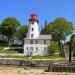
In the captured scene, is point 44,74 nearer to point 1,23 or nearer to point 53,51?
point 53,51

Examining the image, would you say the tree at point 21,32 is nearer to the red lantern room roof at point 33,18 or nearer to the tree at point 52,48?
the red lantern room roof at point 33,18

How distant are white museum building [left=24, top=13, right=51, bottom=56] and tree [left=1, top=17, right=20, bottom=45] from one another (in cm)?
1062

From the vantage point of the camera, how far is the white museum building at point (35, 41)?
84.2 meters

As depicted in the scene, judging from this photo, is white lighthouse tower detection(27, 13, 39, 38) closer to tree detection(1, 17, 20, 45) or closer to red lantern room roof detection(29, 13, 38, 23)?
red lantern room roof detection(29, 13, 38, 23)

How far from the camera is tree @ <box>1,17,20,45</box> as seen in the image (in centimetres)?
9761

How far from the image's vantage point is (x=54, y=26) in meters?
93.2

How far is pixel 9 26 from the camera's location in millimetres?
97562

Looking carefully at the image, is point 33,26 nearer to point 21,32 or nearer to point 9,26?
point 9,26

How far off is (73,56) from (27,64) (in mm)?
16701

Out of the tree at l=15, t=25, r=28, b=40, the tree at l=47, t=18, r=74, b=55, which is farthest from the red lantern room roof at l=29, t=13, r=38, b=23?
the tree at l=15, t=25, r=28, b=40

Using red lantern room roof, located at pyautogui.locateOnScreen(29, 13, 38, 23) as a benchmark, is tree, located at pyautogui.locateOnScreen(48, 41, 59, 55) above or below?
below

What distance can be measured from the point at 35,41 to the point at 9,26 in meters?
13.8

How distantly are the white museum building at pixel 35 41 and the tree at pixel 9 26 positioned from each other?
1062 cm

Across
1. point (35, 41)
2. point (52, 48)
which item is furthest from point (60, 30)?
point (52, 48)
